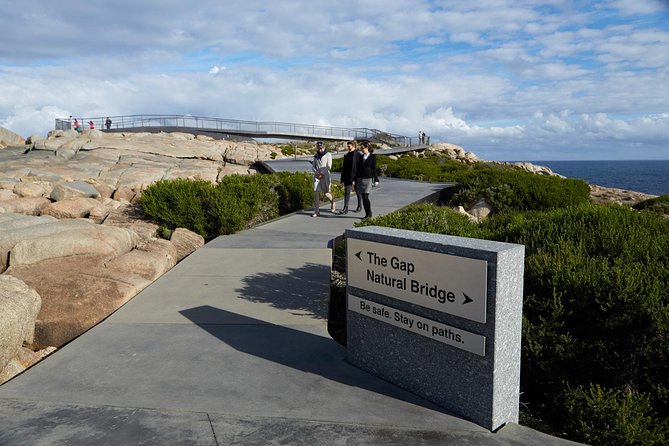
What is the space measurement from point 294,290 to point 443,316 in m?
3.35

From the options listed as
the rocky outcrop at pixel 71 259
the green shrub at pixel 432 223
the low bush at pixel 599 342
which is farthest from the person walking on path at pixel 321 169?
the low bush at pixel 599 342

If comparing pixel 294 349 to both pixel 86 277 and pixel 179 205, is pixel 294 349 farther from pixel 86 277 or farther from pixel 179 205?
pixel 179 205

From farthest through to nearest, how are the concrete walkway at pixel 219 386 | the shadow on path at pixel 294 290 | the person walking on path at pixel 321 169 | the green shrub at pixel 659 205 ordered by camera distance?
the green shrub at pixel 659 205 < the person walking on path at pixel 321 169 < the shadow on path at pixel 294 290 < the concrete walkway at pixel 219 386

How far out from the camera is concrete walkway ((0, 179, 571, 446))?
3723mm

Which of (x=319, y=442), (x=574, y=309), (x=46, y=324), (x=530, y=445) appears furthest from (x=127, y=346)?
(x=574, y=309)

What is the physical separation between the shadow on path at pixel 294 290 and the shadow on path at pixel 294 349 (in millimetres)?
601

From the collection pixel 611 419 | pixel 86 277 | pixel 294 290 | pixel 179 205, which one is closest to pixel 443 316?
pixel 611 419

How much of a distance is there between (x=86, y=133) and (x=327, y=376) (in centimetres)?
3692

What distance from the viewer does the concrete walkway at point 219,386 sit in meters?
3.72

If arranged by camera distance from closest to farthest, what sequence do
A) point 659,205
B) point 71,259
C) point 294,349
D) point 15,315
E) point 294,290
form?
point 294,349 < point 15,315 < point 294,290 < point 71,259 < point 659,205

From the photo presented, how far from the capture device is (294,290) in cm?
711

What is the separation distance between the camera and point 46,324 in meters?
6.24

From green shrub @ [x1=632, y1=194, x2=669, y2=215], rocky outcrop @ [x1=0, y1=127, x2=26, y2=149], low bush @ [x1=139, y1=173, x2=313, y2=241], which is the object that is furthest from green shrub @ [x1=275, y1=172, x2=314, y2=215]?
rocky outcrop @ [x1=0, y1=127, x2=26, y2=149]

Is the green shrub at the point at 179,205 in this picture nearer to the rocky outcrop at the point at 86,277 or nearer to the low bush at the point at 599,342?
the rocky outcrop at the point at 86,277
